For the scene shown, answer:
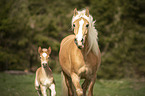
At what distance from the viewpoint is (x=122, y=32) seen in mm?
27422

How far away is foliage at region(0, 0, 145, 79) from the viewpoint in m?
24.5

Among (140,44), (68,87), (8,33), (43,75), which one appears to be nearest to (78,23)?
(43,75)

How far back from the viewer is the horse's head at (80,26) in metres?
5.08

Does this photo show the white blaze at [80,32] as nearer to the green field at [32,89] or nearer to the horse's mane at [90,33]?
the horse's mane at [90,33]

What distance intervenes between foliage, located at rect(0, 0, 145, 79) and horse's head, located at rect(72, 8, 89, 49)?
17.7 meters

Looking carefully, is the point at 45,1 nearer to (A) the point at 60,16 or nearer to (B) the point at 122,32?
(A) the point at 60,16

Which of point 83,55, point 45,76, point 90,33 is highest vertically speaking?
point 90,33

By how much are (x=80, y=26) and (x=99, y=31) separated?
58.8 feet

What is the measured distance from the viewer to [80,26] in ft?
17.3

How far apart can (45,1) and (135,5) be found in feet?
39.4

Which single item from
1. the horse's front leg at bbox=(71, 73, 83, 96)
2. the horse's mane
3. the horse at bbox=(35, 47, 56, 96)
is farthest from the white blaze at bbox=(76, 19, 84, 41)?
the horse at bbox=(35, 47, 56, 96)

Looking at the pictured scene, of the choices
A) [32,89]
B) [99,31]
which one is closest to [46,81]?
[32,89]

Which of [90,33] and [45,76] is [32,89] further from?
[90,33]

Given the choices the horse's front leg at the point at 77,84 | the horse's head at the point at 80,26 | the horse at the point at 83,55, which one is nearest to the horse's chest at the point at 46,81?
the horse at the point at 83,55
